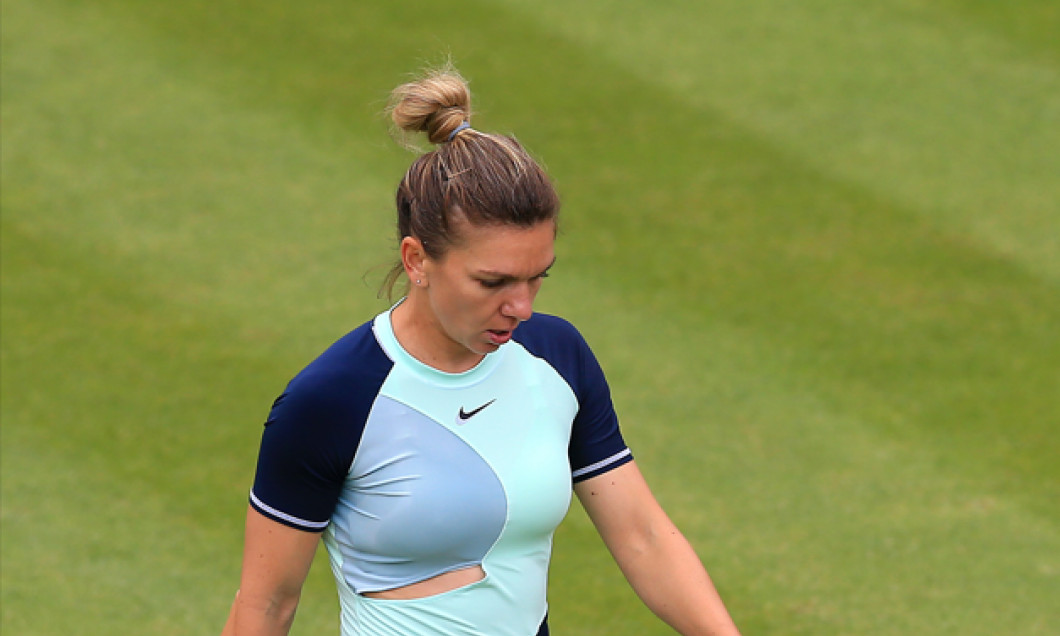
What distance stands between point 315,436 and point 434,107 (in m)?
0.81

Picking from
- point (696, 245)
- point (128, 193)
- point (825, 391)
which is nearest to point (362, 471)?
point (825, 391)

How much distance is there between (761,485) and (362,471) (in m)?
3.47

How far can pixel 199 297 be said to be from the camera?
7.22 metres

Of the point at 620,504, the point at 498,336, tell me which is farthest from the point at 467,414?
the point at 620,504

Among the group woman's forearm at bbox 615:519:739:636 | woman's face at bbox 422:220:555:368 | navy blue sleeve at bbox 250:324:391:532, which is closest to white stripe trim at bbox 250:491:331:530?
navy blue sleeve at bbox 250:324:391:532

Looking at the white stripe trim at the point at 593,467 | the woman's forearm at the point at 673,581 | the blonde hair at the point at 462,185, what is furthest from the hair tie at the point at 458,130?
the woman's forearm at the point at 673,581

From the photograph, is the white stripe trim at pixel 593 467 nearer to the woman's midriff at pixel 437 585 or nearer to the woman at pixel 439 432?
the woman at pixel 439 432

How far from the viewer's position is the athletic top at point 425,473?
2.94 meters

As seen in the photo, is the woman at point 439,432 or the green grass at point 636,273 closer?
the woman at point 439,432

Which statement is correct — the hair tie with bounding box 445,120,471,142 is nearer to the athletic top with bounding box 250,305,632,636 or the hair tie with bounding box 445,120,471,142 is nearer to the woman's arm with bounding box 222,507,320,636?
the athletic top with bounding box 250,305,632,636

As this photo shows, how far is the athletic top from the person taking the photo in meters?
2.94

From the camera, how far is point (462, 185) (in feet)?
9.63

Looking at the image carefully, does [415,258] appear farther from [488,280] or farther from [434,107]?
[434,107]

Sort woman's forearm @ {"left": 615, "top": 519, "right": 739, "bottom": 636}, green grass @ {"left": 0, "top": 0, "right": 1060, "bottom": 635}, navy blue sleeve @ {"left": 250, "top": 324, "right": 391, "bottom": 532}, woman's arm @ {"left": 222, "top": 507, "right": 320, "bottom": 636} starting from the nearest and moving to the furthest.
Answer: navy blue sleeve @ {"left": 250, "top": 324, "right": 391, "bottom": 532} → woman's arm @ {"left": 222, "top": 507, "right": 320, "bottom": 636} → woman's forearm @ {"left": 615, "top": 519, "right": 739, "bottom": 636} → green grass @ {"left": 0, "top": 0, "right": 1060, "bottom": 635}
